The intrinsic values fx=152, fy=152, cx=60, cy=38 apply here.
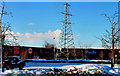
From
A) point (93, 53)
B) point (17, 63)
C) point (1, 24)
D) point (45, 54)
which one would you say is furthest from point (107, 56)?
point (1, 24)

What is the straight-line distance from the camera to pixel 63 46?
106 ft

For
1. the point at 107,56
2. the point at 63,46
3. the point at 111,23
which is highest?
the point at 111,23

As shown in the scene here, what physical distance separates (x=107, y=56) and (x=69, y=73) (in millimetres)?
31300

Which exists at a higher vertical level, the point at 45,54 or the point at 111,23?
the point at 111,23

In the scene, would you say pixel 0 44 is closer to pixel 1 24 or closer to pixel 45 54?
pixel 1 24

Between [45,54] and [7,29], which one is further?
[45,54]

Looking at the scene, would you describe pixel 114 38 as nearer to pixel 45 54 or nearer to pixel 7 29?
pixel 7 29

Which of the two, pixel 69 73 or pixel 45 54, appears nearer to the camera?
pixel 69 73

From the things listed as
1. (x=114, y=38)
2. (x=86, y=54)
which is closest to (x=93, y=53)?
(x=86, y=54)

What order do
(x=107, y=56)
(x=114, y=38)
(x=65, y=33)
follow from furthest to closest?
1. (x=107, y=56)
2. (x=65, y=33)
3. (x=114, y=38)

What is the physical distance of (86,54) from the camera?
39.2m

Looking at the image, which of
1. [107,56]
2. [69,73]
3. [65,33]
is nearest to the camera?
[69,73]

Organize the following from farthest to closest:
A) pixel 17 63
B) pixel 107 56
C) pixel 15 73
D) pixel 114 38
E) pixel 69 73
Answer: pixel 107 56 < pixel 114 38 < pixel 17 63 < pixel 15 73 < pixel 69 73

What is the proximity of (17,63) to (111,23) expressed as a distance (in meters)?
10.5
